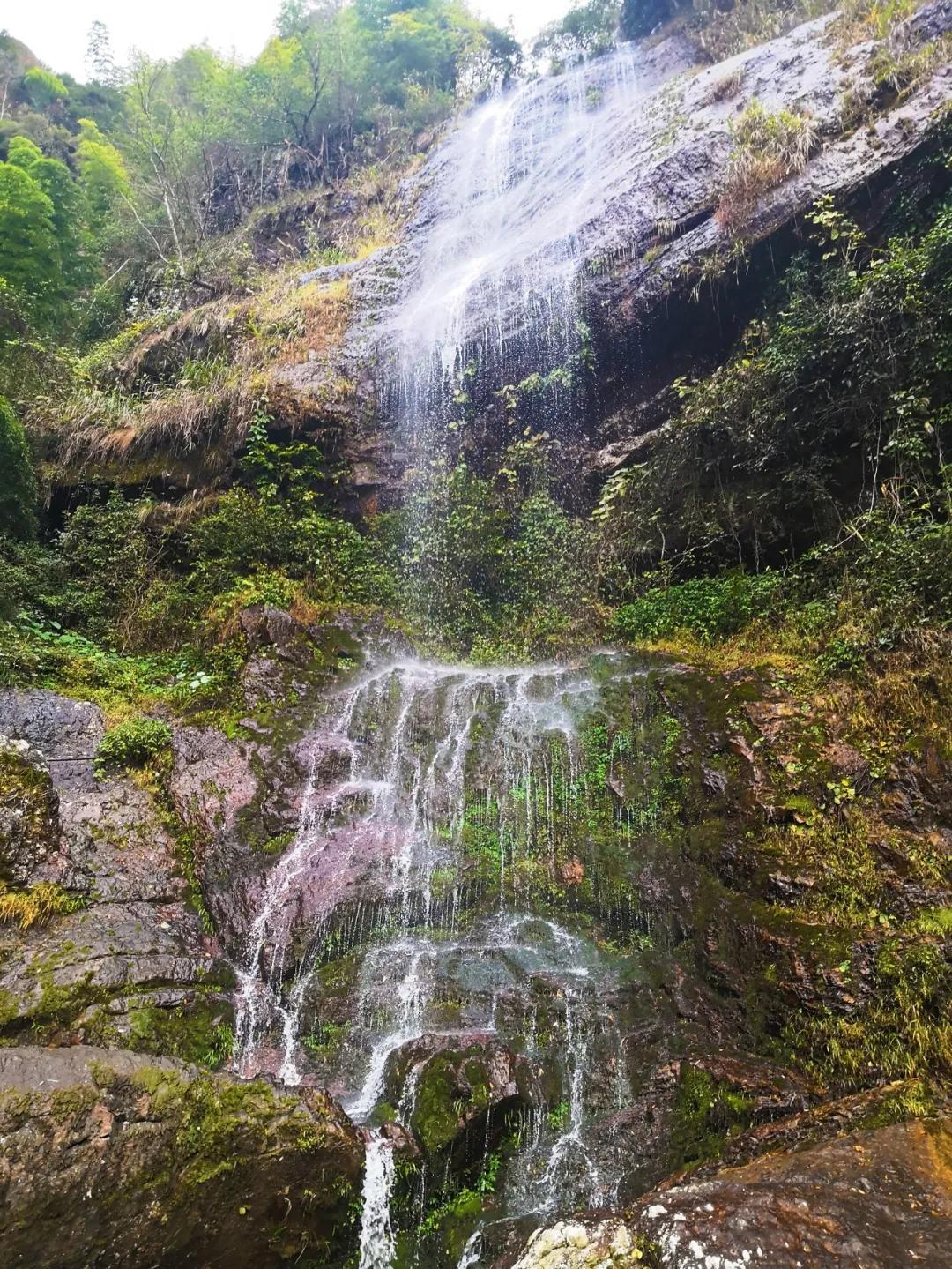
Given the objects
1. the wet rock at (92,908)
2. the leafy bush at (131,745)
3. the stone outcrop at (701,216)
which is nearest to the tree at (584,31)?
the stone outcrop at (701,216)

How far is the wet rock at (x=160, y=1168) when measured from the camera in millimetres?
3230

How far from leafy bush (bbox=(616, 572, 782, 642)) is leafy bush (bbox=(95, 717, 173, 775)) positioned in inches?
260

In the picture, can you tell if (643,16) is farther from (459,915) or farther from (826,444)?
(459,915)

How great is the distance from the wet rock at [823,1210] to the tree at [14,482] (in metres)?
13.0

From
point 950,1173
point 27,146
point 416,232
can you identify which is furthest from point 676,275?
point 27,146

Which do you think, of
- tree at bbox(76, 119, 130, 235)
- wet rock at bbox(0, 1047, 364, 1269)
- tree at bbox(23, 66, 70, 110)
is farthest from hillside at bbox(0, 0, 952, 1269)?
tree at bbox(23, 66, 70, 110)

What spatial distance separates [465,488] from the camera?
1291 centimetres

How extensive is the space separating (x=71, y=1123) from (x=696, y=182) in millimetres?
15172

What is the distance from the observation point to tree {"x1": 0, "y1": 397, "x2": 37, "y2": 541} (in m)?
11.4

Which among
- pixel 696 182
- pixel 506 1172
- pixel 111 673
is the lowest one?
pixel 506 1172

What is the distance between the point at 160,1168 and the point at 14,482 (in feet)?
37.9

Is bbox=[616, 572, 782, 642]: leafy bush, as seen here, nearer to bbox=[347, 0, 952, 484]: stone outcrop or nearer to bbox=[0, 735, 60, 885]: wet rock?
bbox=[347, 0, 952, 484]: stone outcrop

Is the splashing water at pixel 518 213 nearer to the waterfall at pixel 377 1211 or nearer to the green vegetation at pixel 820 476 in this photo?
the green vegetation at pixel 820 476

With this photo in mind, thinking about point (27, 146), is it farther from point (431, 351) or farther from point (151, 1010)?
point (151, 1010)
